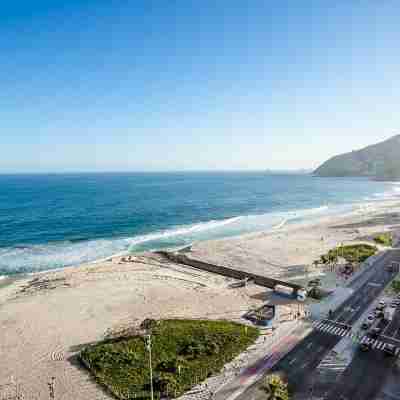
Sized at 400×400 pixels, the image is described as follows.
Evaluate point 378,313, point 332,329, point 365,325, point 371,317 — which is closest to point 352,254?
point 378,313

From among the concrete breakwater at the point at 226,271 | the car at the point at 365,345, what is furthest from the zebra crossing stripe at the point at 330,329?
the concrete breakwater at the point at 226,271

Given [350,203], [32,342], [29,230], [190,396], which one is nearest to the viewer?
[190,396]

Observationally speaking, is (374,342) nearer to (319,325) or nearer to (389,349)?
(389,349)

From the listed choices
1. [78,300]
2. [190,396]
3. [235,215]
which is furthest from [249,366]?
[235,215]

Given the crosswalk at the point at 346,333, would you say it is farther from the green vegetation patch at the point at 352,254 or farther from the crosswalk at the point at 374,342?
the green vegetation patch at the point at 352,254

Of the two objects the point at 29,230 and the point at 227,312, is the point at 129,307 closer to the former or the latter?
the point at 227,312

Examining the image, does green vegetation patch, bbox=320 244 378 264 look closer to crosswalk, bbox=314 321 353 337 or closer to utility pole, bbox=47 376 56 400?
crosswalk, bbox=314 321 353 337
